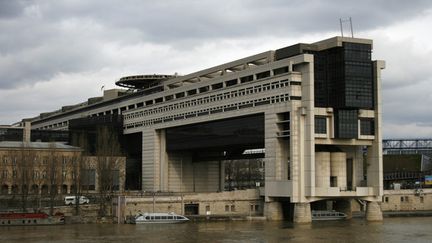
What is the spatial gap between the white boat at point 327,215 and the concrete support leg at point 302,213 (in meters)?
5.21

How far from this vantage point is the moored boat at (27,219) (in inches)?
4232

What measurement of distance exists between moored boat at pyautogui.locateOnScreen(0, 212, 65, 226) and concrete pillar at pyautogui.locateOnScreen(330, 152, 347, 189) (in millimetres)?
45563

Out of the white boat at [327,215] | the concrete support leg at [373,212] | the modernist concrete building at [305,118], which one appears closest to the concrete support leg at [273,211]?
the modernist concrete building at [305,118]

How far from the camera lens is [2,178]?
127 m

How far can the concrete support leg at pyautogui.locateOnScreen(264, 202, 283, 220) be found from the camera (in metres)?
120

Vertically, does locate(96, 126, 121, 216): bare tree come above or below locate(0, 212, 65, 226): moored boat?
above

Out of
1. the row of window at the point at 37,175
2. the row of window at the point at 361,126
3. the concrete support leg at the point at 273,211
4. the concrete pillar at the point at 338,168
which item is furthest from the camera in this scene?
the row of window at the point at 37,175

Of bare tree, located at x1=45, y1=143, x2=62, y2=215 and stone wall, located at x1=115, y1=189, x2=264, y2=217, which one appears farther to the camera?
stone wall, located at x1=115, y1=189, x2=264, y2=217

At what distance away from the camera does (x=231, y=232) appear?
3770 inches

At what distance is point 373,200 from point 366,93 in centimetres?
1851

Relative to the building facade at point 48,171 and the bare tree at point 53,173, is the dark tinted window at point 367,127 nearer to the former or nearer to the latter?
the building facade at point 48,171

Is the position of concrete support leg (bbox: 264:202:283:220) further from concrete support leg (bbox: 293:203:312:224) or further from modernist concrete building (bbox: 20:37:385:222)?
concrete support leg (bbox: 293:203:312:224)

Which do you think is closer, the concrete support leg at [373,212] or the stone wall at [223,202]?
the concrete support leg at [373,212]

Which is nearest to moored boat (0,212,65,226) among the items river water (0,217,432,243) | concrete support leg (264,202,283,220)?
river water (0,217,432,243)
